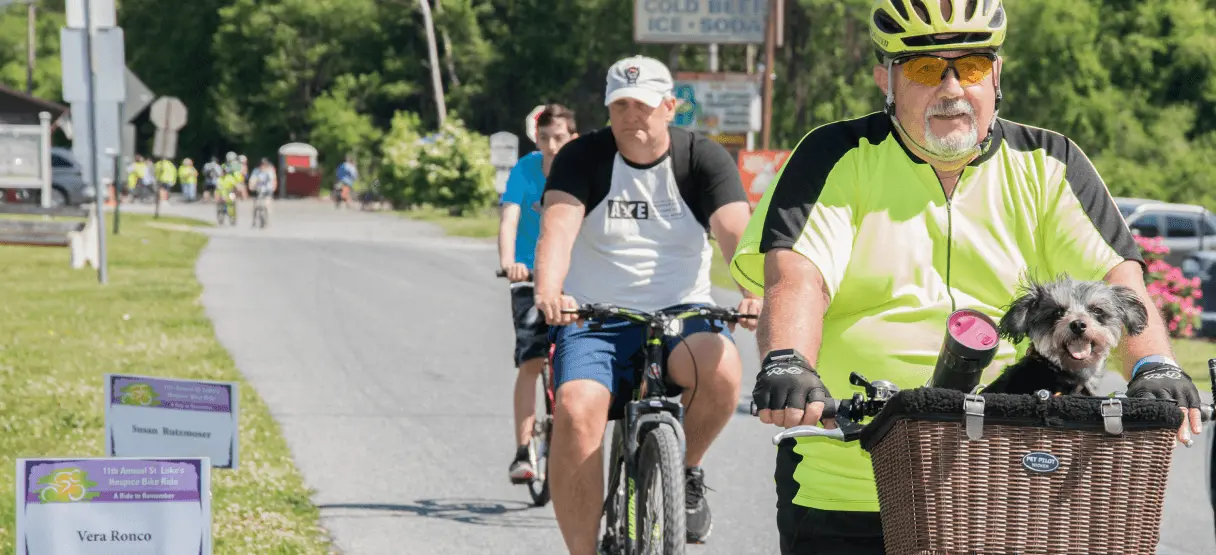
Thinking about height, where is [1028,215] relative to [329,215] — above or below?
above

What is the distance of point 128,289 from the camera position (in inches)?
815

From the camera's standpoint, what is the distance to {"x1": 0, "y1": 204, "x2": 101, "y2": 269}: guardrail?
2495 cm

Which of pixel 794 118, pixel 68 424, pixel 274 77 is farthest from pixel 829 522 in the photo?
pixel 274 77

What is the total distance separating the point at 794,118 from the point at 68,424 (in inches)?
1594

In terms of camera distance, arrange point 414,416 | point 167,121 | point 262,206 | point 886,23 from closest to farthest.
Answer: point 886,23 → point 414,416 → point 167,121 → point 262,206

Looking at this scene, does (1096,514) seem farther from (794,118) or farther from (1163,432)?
(794,118)

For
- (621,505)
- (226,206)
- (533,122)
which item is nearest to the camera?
(621,505)

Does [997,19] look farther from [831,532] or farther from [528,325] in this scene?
[528,325]

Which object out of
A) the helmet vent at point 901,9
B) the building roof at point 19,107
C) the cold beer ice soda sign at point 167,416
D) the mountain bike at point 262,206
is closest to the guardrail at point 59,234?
the mountain bike at point 262,206

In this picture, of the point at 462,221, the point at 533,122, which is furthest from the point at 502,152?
the point at 533,122

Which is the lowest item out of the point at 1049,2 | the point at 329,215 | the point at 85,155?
the point at 329,215

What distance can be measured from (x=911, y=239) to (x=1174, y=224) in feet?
71.5

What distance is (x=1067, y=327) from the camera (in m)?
2.87

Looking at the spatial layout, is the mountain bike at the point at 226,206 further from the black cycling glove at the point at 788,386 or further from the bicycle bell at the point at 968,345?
the bicycle bell at the point at 968,345
